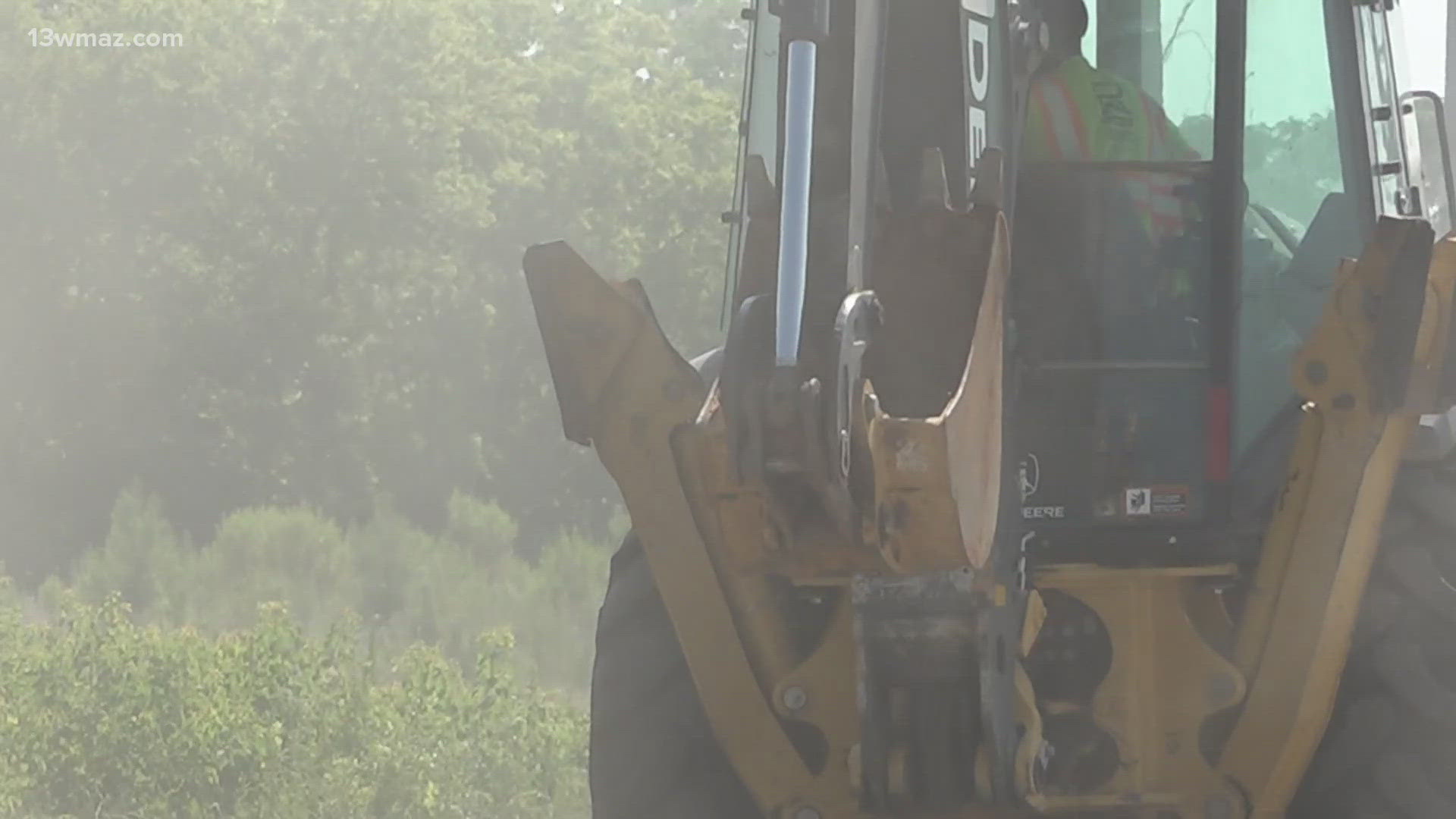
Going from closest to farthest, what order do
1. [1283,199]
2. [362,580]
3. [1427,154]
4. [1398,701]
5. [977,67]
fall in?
[977,67]
[1398,701]
[1283,199]
[1427,154]
[362,580]

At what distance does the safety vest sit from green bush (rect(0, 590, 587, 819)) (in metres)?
4.21

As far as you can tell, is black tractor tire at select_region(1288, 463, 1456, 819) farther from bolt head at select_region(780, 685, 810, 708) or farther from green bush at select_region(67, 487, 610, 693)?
green bush at select_region(67, 487, 610, 693)

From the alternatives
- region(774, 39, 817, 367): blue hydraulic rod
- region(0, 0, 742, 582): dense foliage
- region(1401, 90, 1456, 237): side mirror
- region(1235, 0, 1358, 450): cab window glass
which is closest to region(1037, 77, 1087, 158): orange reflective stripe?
region(1235, 0, 1358, 450): cab window glass

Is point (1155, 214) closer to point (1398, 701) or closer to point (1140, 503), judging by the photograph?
point (1140, 503)

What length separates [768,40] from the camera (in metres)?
5.00

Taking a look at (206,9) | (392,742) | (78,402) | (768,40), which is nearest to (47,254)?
(78,402)

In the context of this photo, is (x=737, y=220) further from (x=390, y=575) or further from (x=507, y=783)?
(x=390, y=575)

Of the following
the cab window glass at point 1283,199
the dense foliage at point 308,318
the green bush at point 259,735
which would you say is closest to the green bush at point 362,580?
→ the dense foliage at point 308,318

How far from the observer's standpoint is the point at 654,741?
437 centimetres

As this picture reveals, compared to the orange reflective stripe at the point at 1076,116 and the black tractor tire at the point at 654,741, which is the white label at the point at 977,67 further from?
the black tractor tire at the point at 654,741

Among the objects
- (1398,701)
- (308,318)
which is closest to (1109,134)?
(1398,701)

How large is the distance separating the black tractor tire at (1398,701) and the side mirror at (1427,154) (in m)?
0.96

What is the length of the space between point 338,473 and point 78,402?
1540 mm

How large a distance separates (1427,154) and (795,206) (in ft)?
7.35
